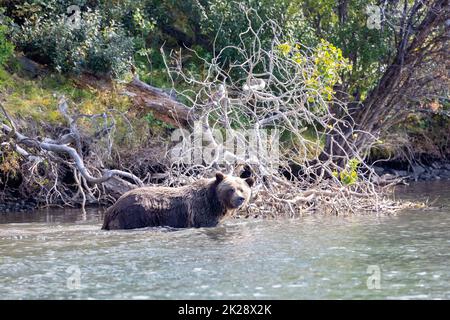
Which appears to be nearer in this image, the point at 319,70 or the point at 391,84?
the point at 319,70

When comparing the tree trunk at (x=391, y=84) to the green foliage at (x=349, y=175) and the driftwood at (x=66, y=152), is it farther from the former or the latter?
the driftwood at (x=66, y=152)

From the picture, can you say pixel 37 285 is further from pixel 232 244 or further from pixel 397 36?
pixel 397 36

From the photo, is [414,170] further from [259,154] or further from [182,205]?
[182,205]

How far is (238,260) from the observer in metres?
12.6

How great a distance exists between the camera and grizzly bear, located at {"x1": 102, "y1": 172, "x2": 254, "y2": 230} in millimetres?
15797

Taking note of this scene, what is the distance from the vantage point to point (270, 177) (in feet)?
59.3

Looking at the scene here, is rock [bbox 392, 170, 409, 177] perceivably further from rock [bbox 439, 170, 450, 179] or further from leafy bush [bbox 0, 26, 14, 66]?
leafy bush [bbox 0, 26, 14, 66]

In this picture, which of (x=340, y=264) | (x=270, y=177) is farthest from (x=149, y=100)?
(x=340, y=264)

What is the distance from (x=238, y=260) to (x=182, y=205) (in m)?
3.74

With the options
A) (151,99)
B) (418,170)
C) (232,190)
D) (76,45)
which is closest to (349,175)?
(232,190)

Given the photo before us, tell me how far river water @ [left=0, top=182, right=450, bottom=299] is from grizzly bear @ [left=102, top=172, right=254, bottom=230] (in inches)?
13.9

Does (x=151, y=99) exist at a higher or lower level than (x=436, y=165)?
higher

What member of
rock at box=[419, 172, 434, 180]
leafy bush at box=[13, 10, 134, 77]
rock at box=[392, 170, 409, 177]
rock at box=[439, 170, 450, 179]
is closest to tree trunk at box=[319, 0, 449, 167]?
rock at box=[392, 170, 409, 177]

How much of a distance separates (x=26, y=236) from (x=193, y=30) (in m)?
13.7
